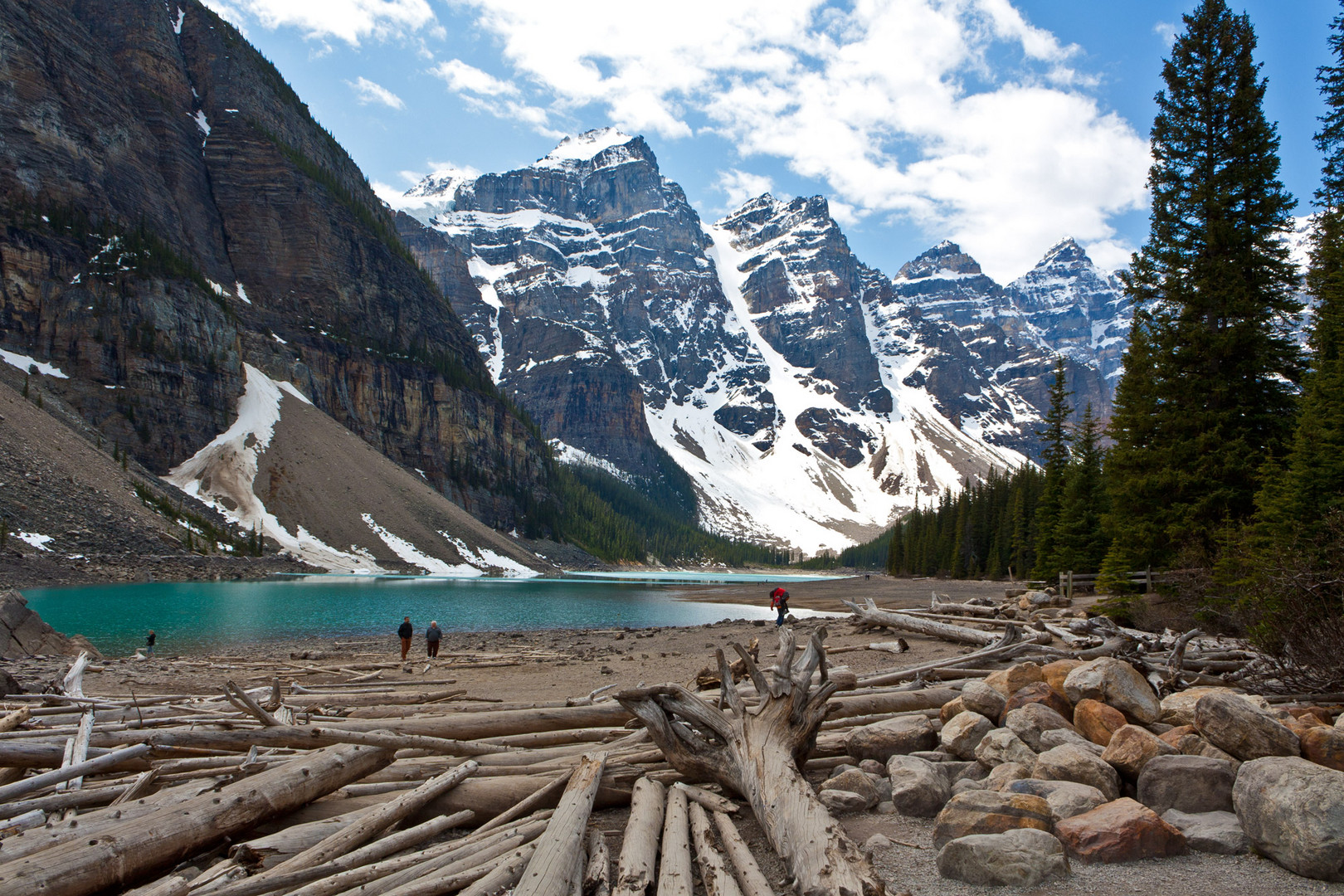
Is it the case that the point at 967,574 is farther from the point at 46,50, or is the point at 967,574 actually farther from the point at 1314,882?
the point at 46,50

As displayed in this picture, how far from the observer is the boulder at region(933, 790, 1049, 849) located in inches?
215

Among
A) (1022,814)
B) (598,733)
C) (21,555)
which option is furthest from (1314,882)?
(21,555)

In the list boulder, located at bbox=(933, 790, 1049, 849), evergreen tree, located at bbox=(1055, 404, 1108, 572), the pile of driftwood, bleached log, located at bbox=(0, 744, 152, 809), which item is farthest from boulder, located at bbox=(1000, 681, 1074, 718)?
evergreen tree, located at bbox=(1055, 404, 1108, 572)

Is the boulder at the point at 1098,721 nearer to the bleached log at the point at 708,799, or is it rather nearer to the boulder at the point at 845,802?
the boulder at the point at 845,802

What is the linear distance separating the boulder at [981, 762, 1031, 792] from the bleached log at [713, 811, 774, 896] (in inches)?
102

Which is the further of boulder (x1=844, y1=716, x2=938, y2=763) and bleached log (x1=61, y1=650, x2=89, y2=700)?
bleached log (x1=61, y1=650, x2=89, y2=700)

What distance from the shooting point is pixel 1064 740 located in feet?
22.8

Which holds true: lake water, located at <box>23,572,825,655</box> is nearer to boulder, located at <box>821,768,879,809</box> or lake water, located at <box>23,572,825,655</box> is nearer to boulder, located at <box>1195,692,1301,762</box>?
boulder, located at <box>821,768,879,809</box>

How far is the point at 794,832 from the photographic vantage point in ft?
16.8

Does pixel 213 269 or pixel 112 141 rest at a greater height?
pixel 112 141

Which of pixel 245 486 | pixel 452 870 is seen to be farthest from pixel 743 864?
pixel 245 486

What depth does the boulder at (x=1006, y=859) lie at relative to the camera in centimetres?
Answer: 495

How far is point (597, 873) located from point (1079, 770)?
4378mm

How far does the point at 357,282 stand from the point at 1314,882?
6433 inches
